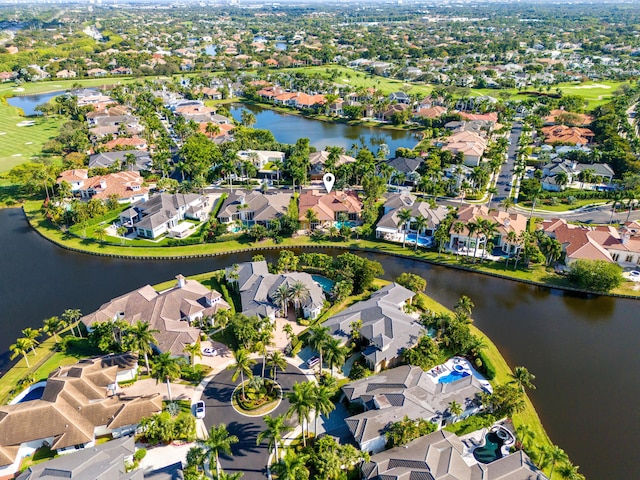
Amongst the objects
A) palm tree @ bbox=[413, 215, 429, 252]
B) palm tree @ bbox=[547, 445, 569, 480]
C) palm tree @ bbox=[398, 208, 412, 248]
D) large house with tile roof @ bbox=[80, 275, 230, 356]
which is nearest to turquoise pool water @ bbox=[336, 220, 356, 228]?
palm tree @ bbox=[398, 208, 412, 248]

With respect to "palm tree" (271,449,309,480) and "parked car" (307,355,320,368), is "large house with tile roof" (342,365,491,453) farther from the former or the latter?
"palm tree" (271,449,309,480)

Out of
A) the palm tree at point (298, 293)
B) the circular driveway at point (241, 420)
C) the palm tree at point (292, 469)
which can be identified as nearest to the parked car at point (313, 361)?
the circular driveway at point (241, 420)

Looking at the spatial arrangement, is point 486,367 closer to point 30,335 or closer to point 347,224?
point 347,224

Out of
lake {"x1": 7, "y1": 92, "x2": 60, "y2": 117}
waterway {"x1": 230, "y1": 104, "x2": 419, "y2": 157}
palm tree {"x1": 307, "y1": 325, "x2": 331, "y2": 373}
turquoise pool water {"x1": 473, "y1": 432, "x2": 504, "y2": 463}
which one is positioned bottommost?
lake {"x1": 7, "y1": 92, "x2": 60, "y2": 117}

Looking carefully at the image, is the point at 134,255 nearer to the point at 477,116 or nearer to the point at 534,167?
the point at 534,167

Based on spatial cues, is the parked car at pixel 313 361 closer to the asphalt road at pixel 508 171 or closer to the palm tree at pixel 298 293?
the palm tree at pixel 298 293

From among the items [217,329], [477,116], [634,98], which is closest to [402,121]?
[477,116]
